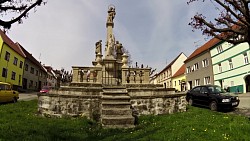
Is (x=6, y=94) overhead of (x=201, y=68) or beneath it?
beneath

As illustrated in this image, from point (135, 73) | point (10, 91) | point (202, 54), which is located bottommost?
point (10, 91)

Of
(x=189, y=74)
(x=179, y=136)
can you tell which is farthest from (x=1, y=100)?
(x=189, y=74)

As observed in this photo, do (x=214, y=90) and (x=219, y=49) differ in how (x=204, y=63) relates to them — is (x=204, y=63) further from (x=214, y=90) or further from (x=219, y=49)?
(x=214, y=90)

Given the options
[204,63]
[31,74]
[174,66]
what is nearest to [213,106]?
[204,63]

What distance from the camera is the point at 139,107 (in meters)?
11.6

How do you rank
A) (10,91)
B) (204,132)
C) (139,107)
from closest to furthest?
1. (204,132)
2. (139,107)
3. (10,91)

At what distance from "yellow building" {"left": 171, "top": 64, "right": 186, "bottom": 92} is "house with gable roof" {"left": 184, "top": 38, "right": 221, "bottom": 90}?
322cm

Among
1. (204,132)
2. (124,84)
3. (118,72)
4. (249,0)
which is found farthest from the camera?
(118,72)

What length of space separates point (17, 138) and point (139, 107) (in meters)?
6.28

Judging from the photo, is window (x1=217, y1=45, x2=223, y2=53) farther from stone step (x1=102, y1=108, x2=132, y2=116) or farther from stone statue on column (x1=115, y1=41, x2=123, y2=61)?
stone step (x1=102, y1=108, x2=132, y2=116)

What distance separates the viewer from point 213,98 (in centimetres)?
1413

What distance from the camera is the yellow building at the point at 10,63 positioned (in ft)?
110

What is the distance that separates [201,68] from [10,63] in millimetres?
33776

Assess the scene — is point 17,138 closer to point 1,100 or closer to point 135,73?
point 135,73
